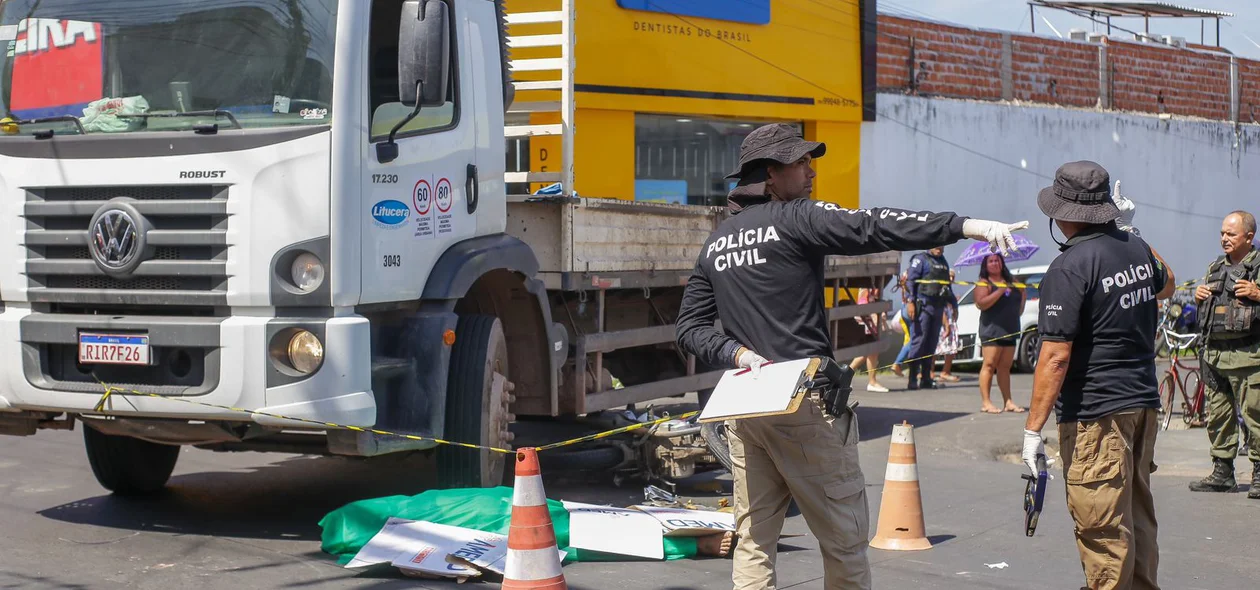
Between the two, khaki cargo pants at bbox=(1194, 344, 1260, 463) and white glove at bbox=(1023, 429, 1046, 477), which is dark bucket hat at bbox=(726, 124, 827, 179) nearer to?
Result: white glove at bbox=(1023, 429, 1046, 477)

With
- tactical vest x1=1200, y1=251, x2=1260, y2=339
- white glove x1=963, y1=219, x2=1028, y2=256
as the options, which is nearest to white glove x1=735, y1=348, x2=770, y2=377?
white glove x1=963, y1=219, x2=1028, y2=256

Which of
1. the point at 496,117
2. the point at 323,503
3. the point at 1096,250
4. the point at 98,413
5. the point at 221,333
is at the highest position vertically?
the point at 496,117

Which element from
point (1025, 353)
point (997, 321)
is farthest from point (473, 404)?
point (1025, 353)

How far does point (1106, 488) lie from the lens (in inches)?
190

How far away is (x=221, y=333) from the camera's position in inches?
236

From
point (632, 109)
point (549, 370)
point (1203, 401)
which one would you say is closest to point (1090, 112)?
point (632, 109)

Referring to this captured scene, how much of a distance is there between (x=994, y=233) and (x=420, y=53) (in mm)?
3142

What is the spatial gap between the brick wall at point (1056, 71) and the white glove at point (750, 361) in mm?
16744

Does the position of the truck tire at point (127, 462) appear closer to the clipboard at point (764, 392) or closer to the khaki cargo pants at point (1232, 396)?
the clipboard at point (764, 392)

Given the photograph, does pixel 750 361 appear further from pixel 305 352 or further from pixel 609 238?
pixel 609 238

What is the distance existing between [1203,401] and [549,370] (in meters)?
6.79

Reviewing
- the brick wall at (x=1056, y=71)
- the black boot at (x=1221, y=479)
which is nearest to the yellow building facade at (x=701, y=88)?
the brick wall at (x=1056, y=71)

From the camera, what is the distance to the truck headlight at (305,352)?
598 centimetres

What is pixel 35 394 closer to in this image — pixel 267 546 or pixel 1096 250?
pixel 267 546
